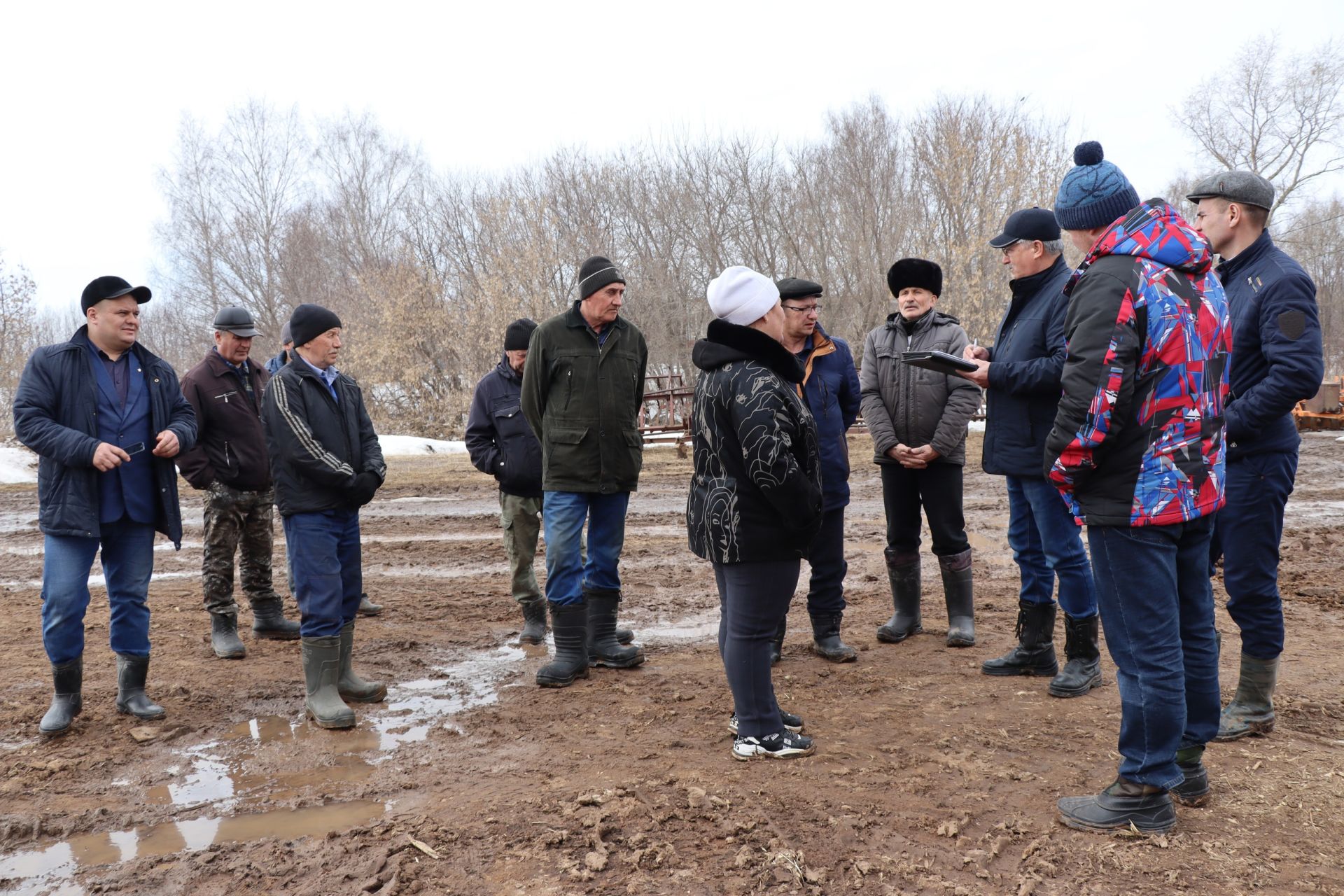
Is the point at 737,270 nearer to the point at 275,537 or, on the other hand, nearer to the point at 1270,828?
the point at 1270,828

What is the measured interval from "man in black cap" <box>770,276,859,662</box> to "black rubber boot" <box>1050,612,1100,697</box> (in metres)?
1.19

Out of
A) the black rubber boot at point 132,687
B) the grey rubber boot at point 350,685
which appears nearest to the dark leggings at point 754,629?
the grey rubber boot at point 350,685

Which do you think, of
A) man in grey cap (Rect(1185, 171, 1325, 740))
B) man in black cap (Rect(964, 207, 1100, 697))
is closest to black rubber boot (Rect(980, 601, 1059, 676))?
man in black cap (Rect(964, 207, 1100, 697))

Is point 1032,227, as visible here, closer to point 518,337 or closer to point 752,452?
point 752,452

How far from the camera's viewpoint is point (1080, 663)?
188 inches

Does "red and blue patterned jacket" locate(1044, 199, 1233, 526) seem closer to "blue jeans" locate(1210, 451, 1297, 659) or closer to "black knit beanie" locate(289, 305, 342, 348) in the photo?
"blue jeans" locate(1210, 451, 1297, 659)

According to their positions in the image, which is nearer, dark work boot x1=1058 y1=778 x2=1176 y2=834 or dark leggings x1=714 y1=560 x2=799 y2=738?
dark work boot x1=1058 y1=778 x2=1176 y2=834

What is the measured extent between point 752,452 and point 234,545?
13.9 feet

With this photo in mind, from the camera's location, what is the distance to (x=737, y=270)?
403cm

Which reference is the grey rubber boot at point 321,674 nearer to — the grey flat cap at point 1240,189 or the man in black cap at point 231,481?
the man in black cap at point 231,481

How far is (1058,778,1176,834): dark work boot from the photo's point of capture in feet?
10.7

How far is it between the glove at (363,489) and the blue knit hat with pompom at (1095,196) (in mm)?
3418

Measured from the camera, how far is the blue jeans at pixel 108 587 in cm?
476

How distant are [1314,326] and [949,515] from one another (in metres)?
2.23
